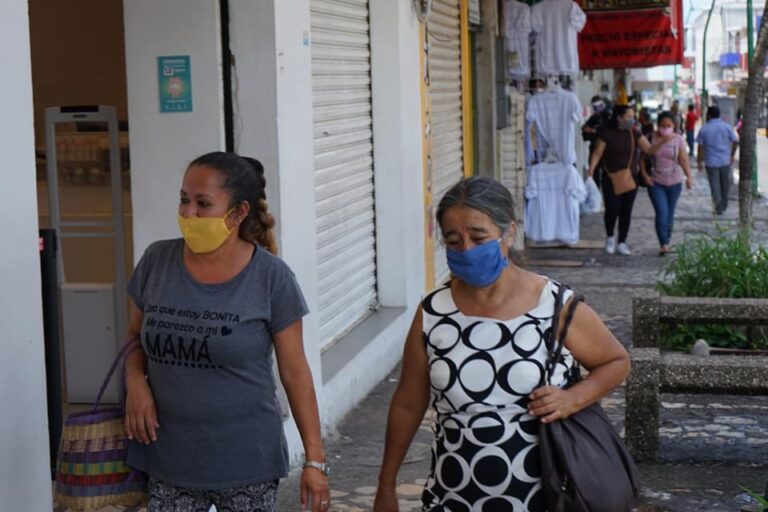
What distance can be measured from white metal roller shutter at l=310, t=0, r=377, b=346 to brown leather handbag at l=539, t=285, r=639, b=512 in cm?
467

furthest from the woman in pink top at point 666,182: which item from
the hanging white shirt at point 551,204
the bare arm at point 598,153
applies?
the hanging white shirt at point 551,204

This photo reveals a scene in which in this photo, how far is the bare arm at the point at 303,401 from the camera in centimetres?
368

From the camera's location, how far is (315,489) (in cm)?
368

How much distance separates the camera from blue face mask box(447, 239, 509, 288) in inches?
136

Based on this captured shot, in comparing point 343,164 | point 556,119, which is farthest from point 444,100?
point 343,164

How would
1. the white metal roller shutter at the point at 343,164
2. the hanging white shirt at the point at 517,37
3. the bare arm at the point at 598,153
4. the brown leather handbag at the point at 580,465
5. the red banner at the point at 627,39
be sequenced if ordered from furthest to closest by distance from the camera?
the red banner at the point at 627,39 < the bare arm at the point at 598,153 < the hanging white shirt at the point at 517,37 < the white metal roller shutter at the point at 343,164 < the brown leather handbag at the point at 580,465

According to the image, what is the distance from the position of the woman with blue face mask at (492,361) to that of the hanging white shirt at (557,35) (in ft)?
38.2

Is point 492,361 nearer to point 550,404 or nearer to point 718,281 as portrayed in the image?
point 550,404

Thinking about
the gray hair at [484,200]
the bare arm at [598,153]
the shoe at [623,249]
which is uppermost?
the gray hair at [484,200]

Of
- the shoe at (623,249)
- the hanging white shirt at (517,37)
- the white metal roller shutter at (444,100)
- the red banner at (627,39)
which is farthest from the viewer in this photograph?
the red banner at (627,39)

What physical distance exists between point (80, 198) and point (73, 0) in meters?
1.72

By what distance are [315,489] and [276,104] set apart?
10.0ft

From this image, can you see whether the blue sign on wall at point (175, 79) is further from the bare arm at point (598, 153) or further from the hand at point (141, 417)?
the bare arm at point (598, 153)

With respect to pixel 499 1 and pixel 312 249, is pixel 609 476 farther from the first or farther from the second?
pixel 499 1
